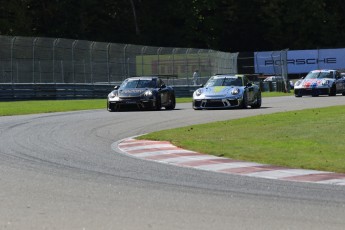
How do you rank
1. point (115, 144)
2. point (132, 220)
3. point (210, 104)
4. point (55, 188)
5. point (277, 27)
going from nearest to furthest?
point (132, 220) → point (55, 188) → point (115, 144) → point (210, 104) → point (277, 27)

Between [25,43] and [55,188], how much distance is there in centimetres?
3437

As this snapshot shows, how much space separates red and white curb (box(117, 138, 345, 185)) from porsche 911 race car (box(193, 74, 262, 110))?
44.2ft

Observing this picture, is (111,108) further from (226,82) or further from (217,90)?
(226,82)

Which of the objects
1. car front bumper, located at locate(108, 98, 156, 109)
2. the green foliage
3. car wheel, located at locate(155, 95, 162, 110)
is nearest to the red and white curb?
car front bumper, located at locate(108, 98, 156, 109)

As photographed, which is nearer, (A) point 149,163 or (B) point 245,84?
(A) point 149,163

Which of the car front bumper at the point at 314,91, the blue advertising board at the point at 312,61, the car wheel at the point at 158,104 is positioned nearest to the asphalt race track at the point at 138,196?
the car wheel at the point at 158,104

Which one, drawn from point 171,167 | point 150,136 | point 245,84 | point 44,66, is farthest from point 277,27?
point 171,167

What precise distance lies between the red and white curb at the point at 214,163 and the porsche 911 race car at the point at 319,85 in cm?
2801

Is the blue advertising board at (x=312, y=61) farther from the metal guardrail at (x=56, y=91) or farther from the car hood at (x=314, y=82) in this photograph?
the car hood at (x=314, y=82)

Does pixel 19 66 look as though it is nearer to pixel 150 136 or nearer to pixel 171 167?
pixel 150 136

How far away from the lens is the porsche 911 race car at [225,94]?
31094 mm

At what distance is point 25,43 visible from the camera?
44688 millimetres

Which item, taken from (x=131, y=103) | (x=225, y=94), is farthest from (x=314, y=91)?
(x=131, y=103)

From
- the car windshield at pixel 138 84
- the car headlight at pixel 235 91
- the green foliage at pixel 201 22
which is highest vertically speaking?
the green foliage at pixel 201 22
